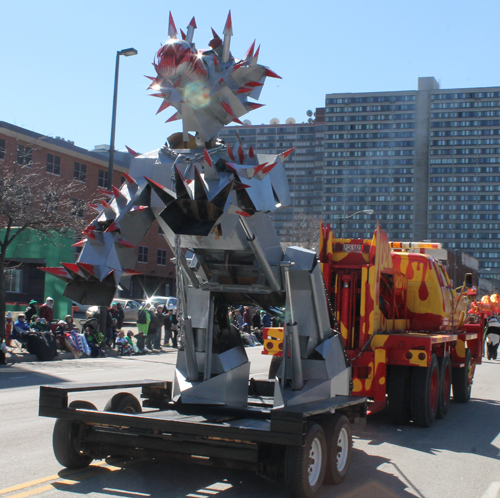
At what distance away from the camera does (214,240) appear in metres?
5.95

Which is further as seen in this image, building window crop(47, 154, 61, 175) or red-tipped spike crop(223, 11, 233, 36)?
building window crop(47, 154, 61, 175)

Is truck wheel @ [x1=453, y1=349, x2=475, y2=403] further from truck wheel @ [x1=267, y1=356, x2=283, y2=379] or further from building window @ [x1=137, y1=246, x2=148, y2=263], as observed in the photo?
building window @ [x1=137, y1=246, x2=148, y2=263]

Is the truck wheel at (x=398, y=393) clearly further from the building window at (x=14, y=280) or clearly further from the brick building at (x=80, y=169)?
the building window at (x=14, y=280)

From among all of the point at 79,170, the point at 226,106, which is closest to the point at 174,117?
the point at 226,106

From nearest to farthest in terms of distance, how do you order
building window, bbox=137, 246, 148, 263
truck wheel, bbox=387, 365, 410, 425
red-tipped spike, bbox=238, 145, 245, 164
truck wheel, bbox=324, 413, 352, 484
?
red-tipped spike, bbox=238, 145, 245, 164
truck wheel, bbox=324, 413, 352, 484
truck wheel, bbox=387, 365, 410, 425
building window, bbox=137, 246, 148, 263

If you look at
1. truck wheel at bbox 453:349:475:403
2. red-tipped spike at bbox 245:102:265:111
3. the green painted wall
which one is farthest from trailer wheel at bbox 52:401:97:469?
the green painted wall

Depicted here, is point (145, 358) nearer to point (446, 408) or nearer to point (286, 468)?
point (446, 408)

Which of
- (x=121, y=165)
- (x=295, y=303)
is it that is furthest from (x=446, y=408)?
(x=121, y=165)

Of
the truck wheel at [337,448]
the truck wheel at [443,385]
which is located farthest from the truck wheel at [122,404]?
the truck wheel at [443,385]

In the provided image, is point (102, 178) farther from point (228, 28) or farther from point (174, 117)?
point (228, 28)

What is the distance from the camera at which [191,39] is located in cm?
559

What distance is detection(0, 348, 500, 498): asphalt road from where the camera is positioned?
229 inches

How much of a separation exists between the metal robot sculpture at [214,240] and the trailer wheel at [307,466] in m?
0.67

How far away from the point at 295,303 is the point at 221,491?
1.95 meters
